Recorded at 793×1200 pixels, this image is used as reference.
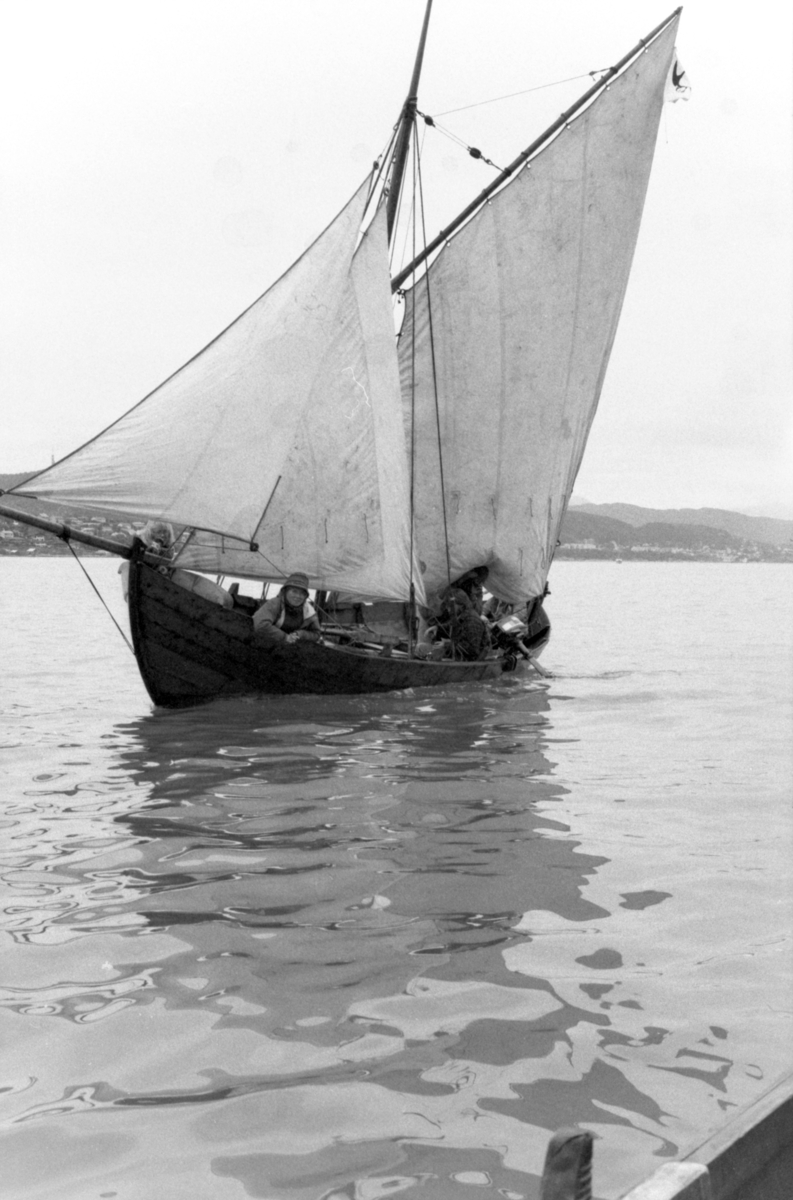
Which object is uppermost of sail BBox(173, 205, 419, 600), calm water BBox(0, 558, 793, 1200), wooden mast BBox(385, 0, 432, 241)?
wooden mast BBox(385, 0, 432, 241)

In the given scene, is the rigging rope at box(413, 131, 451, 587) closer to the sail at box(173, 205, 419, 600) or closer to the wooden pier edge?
the sail at box(173, 205, 419, 600)

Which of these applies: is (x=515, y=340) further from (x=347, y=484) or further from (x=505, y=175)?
(x=347, y=484)

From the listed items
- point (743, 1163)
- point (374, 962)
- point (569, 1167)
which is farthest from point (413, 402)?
point (569, 1167)

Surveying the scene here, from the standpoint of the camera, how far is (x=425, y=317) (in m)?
21.1


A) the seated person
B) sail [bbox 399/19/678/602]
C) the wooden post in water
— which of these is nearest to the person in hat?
the seated person

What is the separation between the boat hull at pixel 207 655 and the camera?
51.6ft

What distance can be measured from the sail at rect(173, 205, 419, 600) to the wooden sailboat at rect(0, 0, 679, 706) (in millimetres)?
30

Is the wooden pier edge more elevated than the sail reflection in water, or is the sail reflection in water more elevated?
the wooden pier edge

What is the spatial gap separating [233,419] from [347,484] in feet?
6.19

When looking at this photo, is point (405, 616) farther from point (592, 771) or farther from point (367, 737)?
point (592, 771)

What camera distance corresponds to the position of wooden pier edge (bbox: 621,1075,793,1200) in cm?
264

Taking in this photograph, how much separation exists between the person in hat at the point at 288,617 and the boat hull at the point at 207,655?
0.42 ft

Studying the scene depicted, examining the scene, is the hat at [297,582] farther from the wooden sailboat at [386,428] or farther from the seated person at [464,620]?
the seated person at [464,620]

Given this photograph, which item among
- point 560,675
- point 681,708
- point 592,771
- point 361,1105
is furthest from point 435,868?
point 560,675
